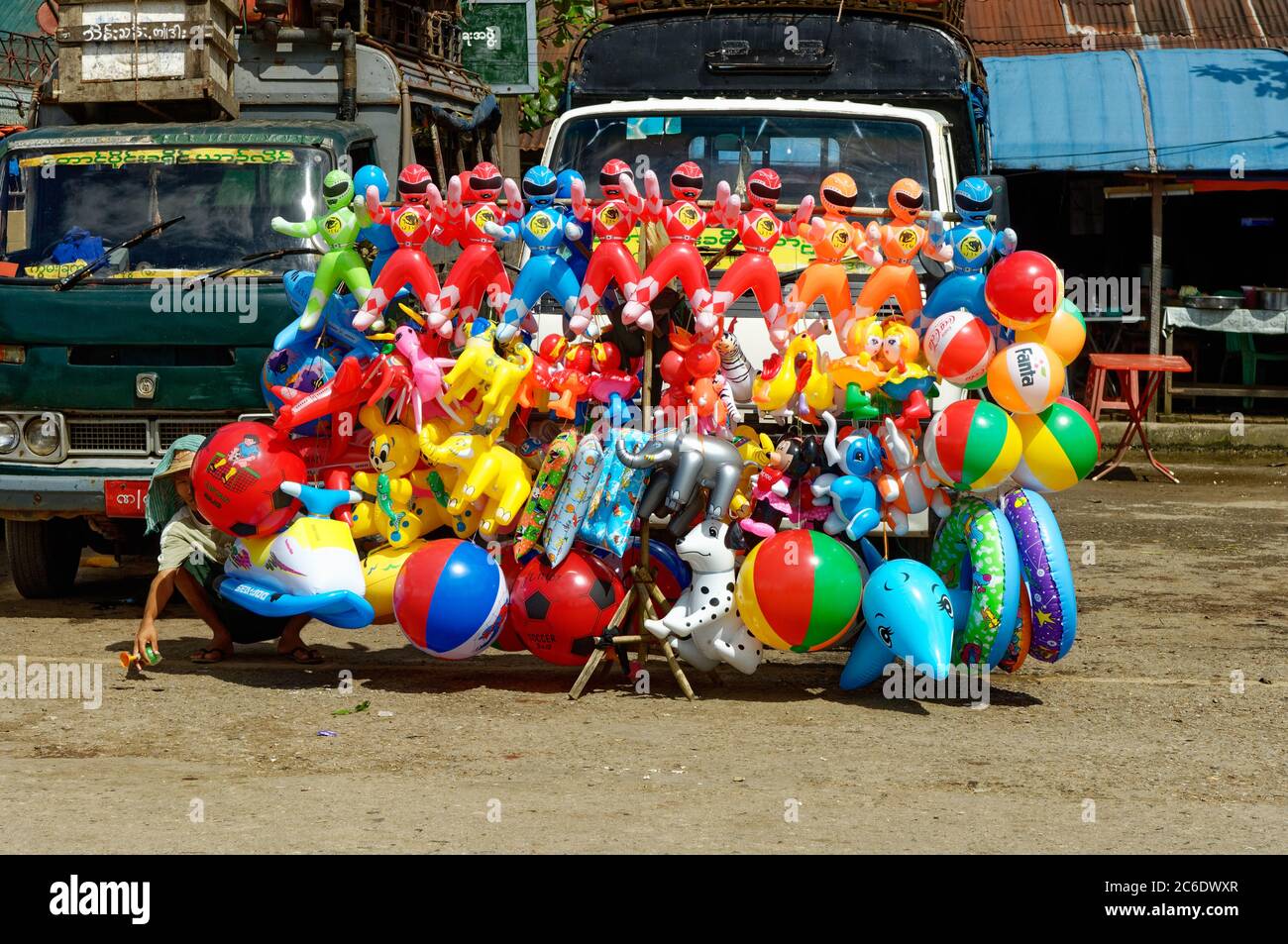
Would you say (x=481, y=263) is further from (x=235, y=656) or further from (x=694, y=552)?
(x=235, y=656)

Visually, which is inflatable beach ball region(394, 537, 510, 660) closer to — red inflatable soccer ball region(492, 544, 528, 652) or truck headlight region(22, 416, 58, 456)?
red inflatable soccer ball region(492, 544, 528, 652)

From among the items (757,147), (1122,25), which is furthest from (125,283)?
(1122,25)

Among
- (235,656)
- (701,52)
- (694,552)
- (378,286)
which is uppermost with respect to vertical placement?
(701,52)

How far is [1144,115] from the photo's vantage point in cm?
1636

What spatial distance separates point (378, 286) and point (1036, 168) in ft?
35.3

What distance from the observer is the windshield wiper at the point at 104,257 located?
27.2ft

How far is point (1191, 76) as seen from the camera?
55.2ft

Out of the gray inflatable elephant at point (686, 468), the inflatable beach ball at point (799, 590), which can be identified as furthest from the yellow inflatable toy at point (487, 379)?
the inflatable beach ball at point (799, 590)

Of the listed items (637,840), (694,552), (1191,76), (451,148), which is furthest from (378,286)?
(1191,76)

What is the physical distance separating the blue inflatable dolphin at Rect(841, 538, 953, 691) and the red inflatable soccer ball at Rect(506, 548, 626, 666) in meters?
1.07

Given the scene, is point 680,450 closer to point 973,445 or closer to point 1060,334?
point 973,445

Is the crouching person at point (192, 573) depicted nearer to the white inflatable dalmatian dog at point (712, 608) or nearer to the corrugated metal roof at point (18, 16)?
the white inflatable dalmatian dog at point (712, 608)

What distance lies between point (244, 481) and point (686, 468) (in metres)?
1.81

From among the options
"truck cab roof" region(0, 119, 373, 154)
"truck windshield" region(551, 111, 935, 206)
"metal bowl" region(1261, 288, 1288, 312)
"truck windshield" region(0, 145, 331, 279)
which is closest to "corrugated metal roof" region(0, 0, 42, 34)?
"truck cab roof" region(0, 119, 373, 154)
